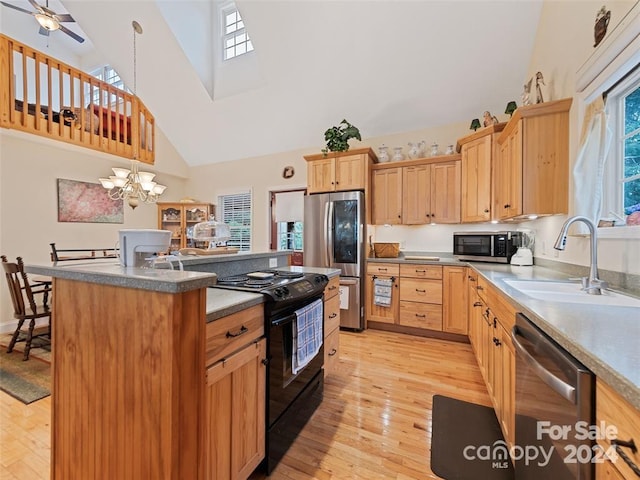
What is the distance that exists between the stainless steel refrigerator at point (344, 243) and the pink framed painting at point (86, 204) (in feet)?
12.0

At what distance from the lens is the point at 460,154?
3.46 metres

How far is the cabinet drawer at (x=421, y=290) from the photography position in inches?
131

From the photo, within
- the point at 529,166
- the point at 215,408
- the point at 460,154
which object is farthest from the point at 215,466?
the point at 460,154

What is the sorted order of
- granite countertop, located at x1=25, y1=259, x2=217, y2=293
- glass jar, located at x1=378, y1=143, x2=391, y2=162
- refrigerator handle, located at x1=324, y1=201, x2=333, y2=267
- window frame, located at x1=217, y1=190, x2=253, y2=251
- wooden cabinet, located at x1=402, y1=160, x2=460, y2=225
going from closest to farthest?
granite countertop, located at x1=25, y1=259, x2=217, y2=293, wooden cabinet, located at x1=402, y1=160, x2=460, y2=225, refrigerator handle, located at x1=324, y1=201, x2=333, y2=267, glass jar, located at x1=378, y1=143, x2=391, y2=162, window frame, located at x1=217, y1=190, x2=253, y2=251

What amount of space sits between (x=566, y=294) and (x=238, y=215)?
505 cm

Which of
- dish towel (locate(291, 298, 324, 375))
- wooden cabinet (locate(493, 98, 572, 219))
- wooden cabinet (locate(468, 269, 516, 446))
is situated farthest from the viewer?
wooden cabinet (locate(493, 98, 572, 219))

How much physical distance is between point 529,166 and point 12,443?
13.4 feet

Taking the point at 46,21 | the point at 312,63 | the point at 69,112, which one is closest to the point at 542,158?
the point at 312,63

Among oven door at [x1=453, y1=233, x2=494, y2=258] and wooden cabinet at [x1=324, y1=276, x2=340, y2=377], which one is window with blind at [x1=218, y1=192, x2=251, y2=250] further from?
oven door at [x1=453, y1=233, x2=494, y2=258]

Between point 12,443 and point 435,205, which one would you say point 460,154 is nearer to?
point 435,205

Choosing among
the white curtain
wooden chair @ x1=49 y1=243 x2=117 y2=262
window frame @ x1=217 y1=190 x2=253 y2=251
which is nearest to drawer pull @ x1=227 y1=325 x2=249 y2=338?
the white curtain

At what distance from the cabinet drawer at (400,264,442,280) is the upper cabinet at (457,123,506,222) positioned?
736 mm

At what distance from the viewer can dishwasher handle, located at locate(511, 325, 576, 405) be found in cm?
80

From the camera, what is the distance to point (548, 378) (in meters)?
0.92
